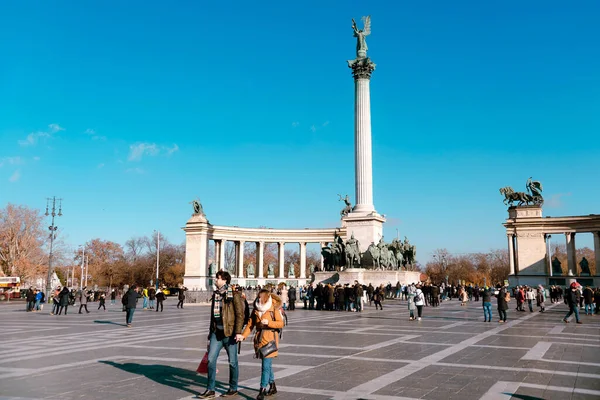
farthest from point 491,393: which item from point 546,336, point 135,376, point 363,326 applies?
point 363,326

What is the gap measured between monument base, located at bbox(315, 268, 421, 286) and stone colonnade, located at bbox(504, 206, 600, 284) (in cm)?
3395

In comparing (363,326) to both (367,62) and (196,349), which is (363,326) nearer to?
(196,349)

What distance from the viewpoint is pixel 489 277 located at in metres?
115

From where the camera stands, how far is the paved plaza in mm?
8211

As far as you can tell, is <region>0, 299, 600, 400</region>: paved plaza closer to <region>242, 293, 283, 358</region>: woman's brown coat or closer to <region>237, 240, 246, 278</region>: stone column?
<region>242, 293, 283, 358</region>: woman's brown coat

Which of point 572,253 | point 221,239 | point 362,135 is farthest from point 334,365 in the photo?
point 572,253

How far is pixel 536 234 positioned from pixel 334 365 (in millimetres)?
67550

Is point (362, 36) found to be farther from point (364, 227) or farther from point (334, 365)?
point (334, 365)

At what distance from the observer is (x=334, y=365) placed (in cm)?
1065

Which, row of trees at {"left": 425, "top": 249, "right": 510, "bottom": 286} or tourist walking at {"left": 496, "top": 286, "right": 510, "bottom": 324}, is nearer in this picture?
tourist walking at {"left": 496, "top": 286, "right": 510, "bottom": 324}

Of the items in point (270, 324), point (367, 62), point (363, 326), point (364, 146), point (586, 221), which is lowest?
point (363, 326)

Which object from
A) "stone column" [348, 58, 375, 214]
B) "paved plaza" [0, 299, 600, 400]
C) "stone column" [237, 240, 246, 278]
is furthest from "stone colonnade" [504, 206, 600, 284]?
"paved plaza" [0, 299, 600, 400]

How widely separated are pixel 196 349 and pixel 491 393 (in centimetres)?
806

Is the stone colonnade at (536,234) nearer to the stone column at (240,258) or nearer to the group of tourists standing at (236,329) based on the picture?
the stone column at (240,258)
